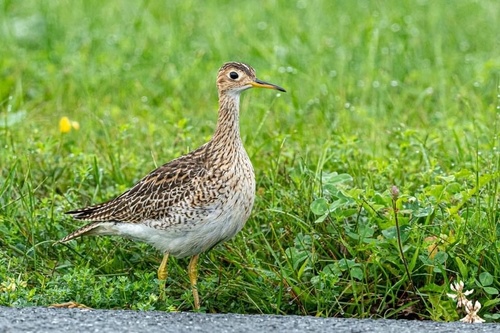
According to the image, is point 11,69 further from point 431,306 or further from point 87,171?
point 431,306

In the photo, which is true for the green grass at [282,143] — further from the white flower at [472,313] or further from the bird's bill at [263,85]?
the bird's bill at [263,85]

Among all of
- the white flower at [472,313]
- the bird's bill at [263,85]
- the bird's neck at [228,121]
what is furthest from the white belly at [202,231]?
the white flower at [472,313]

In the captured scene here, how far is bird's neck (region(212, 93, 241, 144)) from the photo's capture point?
7176 mm

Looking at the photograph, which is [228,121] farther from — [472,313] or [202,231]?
[472,313]

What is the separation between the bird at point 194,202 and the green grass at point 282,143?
251 millimetres

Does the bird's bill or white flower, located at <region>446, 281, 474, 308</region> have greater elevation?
the bird's bill

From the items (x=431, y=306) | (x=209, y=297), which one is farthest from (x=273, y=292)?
(x=431, y=306)

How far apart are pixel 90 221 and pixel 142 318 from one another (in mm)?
1378

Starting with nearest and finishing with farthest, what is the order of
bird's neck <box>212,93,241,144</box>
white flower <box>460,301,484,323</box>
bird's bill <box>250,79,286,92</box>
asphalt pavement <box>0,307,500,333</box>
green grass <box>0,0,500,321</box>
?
asphalt pavement <box>0,307,500,333</box> < white flower <box>460,301,484,323</box> < green grass <box>0,0,500,321</box> < bird's neck <box>212,93,241,144</box> < bird's bill <box>250,79,286,92</box>

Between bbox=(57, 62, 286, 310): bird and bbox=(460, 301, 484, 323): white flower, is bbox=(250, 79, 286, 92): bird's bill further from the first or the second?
bbox=(460, 301, 484, 323): white flower

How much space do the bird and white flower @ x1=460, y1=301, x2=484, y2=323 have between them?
55.5 inches

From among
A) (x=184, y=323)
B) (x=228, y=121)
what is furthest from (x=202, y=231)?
(x=184, y=323)

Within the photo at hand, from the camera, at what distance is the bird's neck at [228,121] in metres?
7.18

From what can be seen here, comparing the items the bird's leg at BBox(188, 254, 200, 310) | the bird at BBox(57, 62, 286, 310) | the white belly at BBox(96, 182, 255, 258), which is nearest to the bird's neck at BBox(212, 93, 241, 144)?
the bird at BBox(57, 62, 286, 310)
